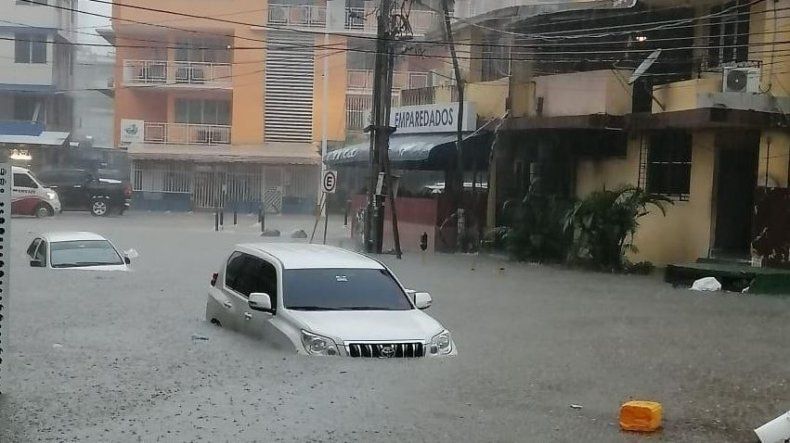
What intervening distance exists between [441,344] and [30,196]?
33.5m

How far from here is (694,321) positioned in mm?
15852

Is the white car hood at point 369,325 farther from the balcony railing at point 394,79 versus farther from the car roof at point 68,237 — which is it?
the balcony railing at point 394,79

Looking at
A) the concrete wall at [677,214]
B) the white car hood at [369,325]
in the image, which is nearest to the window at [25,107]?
the concrete wall at [677,214]

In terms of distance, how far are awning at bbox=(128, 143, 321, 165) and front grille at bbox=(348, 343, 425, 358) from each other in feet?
133

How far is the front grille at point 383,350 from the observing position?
10.4 metres

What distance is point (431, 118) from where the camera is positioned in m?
31.5

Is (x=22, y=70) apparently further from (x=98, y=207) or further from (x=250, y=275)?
(x=250, y=275)

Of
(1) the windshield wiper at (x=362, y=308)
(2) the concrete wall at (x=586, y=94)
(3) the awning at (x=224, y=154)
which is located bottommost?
(1) the windshield wiper at (x=362, y=308)

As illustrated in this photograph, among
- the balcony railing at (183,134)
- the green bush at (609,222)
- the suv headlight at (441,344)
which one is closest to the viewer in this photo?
the suv headlight at (441,344)

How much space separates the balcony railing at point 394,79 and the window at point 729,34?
2541 cm

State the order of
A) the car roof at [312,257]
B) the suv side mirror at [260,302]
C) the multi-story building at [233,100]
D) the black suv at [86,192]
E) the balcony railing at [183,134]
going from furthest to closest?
1. the balcony railing at [183,134]
2. the multi-story building at [233,100]
3. the black suv at [86,192]
4. the car roof at [312,257]
5. the suv side mirror at [260,302]

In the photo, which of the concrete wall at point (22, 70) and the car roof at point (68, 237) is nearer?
the car roof at point (68, 237)

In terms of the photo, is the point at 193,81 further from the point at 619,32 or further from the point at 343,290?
the point at 343,290

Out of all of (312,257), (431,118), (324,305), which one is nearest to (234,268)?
(312,257)
